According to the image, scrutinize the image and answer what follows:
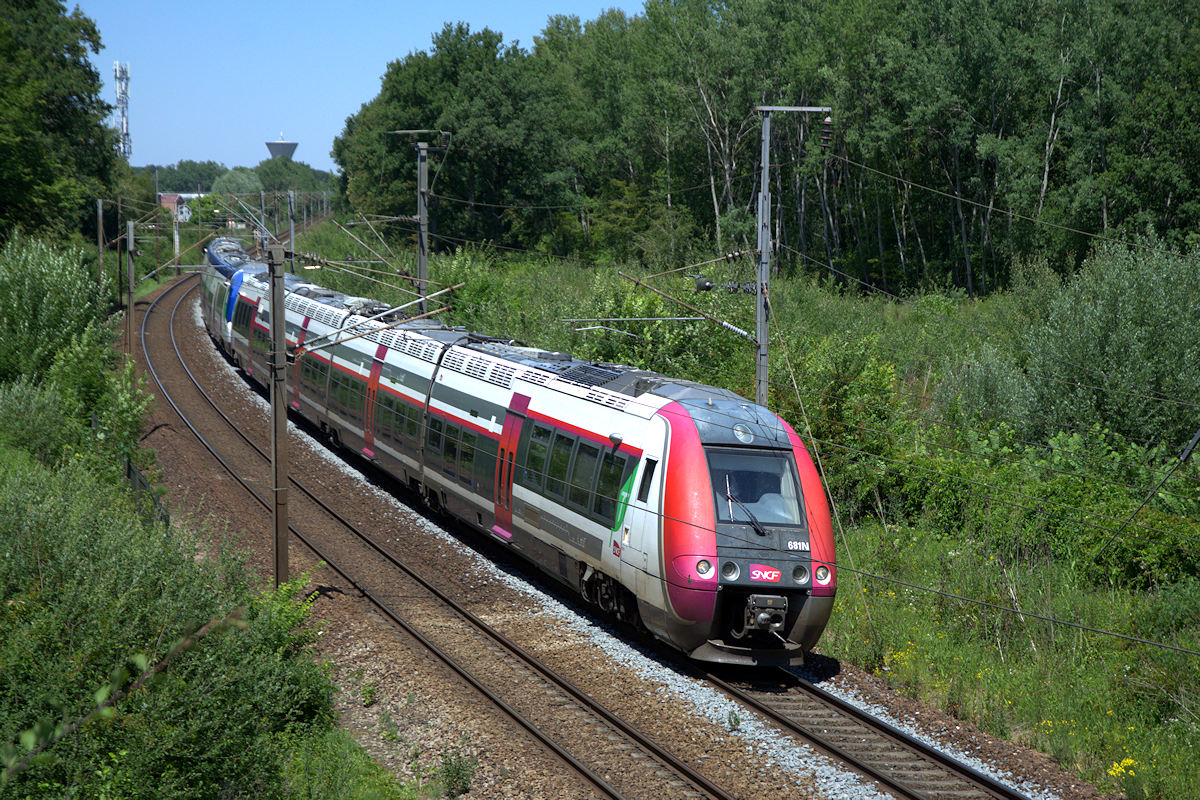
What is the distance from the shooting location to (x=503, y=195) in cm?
5994

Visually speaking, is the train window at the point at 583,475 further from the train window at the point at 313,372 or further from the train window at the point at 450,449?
the train window at the point at 313,372

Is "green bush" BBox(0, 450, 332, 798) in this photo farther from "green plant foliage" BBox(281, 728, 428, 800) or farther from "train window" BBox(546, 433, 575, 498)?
"train window" BBox(546, 433, 575, 498)

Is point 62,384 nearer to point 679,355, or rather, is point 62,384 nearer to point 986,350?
point 679,355

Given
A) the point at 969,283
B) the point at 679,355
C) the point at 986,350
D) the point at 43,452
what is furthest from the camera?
the point at 969,283

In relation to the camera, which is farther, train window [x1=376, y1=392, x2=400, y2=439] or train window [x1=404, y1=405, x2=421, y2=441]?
train window [x1=376, y1=392, x2=400, y2=439]

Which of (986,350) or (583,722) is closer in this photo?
(583,722)

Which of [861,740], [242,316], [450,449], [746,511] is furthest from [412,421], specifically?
[242,316]

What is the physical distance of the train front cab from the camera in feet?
39.1

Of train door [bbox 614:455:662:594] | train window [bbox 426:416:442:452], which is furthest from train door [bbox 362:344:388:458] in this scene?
train door [bbox 614:455:662:594]

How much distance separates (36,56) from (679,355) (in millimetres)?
40485

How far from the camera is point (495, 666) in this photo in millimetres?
12906

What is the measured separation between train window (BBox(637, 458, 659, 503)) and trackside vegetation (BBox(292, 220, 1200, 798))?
8.77 feet

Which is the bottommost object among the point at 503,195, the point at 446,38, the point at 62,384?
the point at 62,384

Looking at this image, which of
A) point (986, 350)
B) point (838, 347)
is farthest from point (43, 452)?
point (986, 350)
